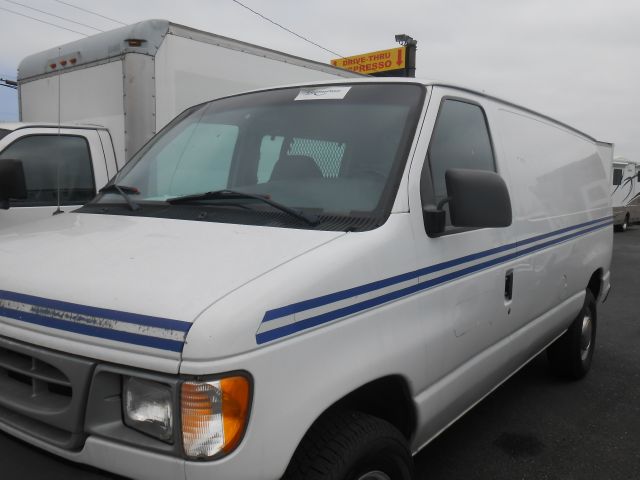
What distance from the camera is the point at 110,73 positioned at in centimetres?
546

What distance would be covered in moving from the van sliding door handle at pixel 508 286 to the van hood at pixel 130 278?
135 centimetres

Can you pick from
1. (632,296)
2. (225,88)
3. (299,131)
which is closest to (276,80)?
(225,88)

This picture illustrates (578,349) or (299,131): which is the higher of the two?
(299,131)

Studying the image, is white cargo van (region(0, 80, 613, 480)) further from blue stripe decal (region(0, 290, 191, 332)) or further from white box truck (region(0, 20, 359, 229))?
white box truck (region(0, 20, 359, 229))

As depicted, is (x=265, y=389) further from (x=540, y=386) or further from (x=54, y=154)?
(x=54, y=154)

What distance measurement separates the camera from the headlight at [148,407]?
5.28 ft

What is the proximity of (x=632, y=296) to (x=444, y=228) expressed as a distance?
Answer: 7.63 meters

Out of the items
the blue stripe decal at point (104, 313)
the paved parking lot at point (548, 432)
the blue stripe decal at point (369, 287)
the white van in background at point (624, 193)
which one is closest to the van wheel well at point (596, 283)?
the paved parking lot at point (548, 432)

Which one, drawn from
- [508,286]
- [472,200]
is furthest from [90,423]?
[508,286]

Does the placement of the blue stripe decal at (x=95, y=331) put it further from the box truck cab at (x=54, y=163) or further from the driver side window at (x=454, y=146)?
the box truck cab at (x=54, y=163)

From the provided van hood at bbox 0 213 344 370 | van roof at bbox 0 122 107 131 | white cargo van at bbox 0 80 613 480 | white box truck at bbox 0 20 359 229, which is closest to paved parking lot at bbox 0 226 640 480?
white cargo van at bbox 0 80 613 480

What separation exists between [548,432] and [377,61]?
22468 mm

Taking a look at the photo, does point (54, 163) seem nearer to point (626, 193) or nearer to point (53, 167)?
point (53, 167)

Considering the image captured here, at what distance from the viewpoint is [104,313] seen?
170cm
